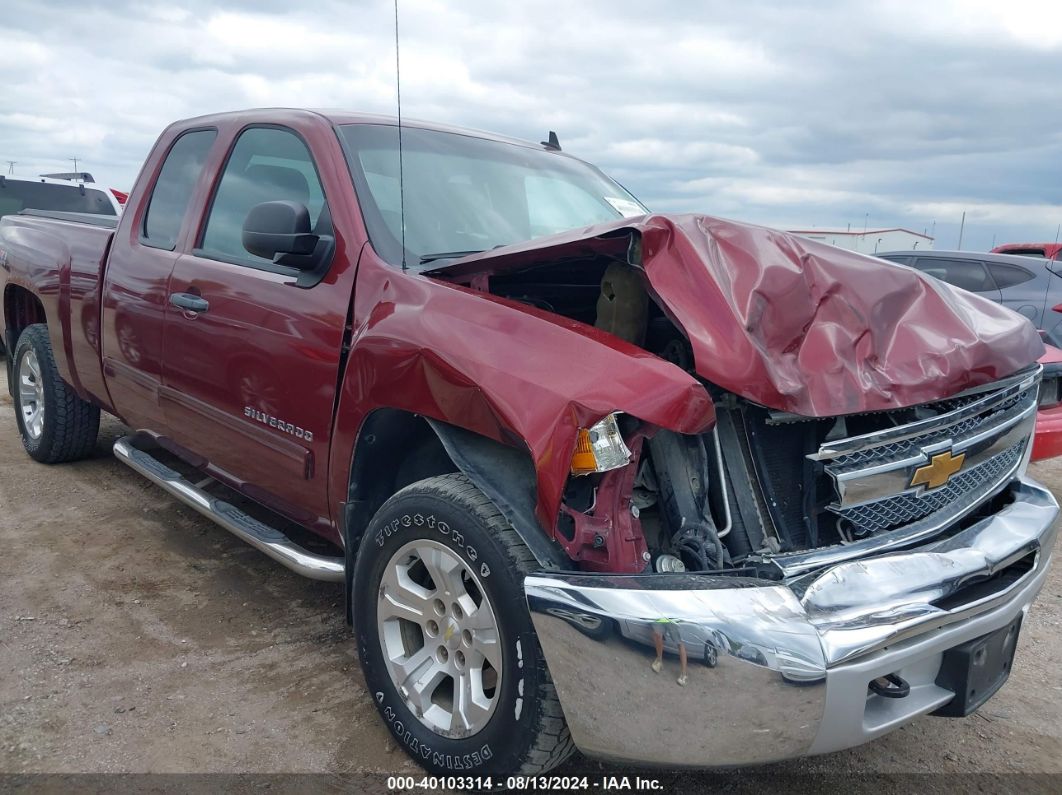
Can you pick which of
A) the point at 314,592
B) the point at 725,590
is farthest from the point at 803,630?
the point at 314,592

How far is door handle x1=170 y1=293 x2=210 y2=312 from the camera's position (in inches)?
128

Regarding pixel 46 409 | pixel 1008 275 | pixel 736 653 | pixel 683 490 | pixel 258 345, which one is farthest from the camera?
pixel 1008 275

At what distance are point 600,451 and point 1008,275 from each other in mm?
7399

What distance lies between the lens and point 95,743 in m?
2.55

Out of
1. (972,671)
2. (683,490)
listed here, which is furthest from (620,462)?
(972,671)

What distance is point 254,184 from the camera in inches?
134

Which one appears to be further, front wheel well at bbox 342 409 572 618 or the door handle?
the door handle

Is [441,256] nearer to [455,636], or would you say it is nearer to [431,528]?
[431,528]

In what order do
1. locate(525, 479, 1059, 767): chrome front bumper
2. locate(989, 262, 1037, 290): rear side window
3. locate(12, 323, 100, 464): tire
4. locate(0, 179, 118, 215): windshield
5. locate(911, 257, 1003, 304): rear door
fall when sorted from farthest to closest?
locate(0, 179, 118, 215): windshield, locate(911, 257, 1003, 304): rear door, locate(989, 262, 1037, 290): rear side window, locate(12, 323, 100, 464): tire, locate(525, 479, 1059, 767): chrome front bumper

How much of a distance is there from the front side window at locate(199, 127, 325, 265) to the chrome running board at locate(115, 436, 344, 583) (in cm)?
97

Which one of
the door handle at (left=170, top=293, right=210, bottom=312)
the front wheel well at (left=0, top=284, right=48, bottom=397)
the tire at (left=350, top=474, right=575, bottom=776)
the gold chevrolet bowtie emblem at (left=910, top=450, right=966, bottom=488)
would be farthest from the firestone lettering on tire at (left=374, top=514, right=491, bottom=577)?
the front wheel well at (left=0, top=284, right=48, bottom=397)

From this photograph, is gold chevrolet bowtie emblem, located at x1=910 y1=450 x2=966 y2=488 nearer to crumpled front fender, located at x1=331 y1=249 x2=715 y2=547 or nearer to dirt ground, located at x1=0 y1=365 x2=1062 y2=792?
crumpled front fender, located at x1=331 y1=249 x2=715 y2=547

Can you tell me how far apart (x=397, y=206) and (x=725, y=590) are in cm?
176

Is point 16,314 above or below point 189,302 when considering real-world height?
Answer: below
